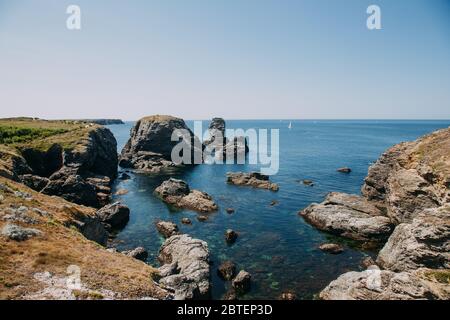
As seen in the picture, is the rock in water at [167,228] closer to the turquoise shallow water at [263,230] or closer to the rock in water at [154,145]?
the turquoise shallow water at [263,230]

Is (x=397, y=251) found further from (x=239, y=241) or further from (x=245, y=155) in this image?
(x=245, y=155)

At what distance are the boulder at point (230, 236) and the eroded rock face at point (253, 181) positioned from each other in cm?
3215

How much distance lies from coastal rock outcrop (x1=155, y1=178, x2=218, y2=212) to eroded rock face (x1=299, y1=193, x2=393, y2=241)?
21.0 meters

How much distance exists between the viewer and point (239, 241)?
50.5 meters

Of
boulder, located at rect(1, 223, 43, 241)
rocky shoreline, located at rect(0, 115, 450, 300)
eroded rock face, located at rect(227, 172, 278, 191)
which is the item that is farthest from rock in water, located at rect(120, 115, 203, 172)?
boulder, located at rect(1, 223, 43, 241)

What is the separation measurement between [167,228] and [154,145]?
7823 centimetres

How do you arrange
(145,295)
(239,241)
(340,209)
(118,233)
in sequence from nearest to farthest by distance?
(145,295) < (239,241) < (118,233) < (340,209)

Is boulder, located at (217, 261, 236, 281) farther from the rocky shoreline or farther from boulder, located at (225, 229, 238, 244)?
boulder, located at (225, 229, 238, 244)

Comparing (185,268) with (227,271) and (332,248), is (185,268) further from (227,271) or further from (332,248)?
(332,248)

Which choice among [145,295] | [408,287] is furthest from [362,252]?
[145,295]

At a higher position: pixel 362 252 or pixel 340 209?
pixel 340 209

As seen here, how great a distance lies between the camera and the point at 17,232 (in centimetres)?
2738
